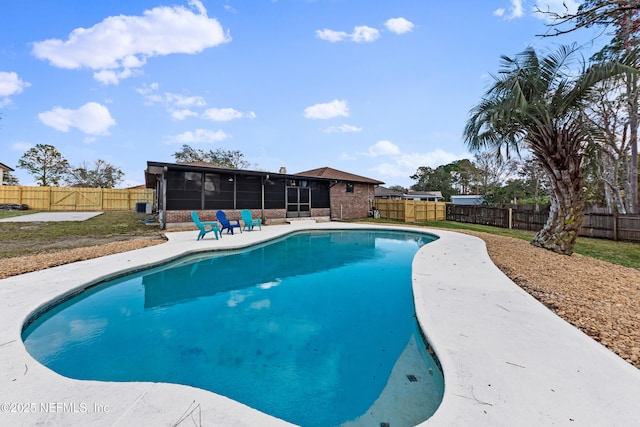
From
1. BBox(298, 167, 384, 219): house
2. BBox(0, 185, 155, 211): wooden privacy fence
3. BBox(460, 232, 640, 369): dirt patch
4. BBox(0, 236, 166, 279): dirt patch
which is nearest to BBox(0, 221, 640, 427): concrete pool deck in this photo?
BBox(460, 232, 640, 369): dirt patch

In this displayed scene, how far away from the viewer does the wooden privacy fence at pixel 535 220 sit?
10.0 metres

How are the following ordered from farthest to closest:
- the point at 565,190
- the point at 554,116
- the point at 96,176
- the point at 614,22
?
the point at 96,176 < the point at 565,190 < the point at 554,116 < the point at 614,22

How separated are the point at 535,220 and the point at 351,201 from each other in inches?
404

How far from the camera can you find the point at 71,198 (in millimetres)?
21141

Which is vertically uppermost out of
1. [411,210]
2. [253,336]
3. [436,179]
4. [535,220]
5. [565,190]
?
[436,179]

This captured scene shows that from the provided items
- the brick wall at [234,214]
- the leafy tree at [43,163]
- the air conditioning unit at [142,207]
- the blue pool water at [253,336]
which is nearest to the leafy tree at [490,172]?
the brick wall at [234,214]

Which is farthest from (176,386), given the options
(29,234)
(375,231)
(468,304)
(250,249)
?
(29,234)

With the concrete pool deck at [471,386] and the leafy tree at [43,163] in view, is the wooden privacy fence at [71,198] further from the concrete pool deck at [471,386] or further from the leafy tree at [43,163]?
the concrete pool deck at [471,386]

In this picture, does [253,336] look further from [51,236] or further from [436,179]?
[436,179]

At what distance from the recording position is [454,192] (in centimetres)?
4350

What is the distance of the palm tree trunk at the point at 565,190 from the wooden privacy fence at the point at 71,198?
2482cm

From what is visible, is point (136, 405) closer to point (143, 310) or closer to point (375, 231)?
point (143, 310)

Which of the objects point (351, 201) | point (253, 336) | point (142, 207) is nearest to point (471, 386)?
point (253, 336)

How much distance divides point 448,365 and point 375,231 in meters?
10.6
